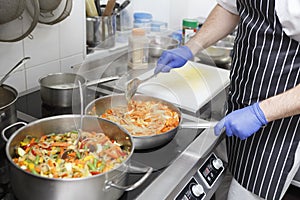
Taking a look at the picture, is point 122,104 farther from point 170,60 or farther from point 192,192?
point 192,192

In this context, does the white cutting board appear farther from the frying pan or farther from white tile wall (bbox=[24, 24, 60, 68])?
white tile wall (bbox=[24, 24, 60, 68])

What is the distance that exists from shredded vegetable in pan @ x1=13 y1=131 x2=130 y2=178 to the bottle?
285 millimetres

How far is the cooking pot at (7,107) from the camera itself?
106 cm

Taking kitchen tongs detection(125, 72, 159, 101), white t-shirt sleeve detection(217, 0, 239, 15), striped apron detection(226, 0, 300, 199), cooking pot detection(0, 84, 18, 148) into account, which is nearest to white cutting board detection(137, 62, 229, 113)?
kitchen tongs detection(125, 72, 159, 101)

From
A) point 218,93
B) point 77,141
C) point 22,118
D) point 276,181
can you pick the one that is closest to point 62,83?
point 22,118

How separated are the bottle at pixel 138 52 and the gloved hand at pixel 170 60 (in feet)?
0.16

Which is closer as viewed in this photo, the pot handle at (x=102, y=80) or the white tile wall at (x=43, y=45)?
the pot handle at (x=102, y=80)

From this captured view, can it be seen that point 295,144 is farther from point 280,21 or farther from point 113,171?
point 113,171

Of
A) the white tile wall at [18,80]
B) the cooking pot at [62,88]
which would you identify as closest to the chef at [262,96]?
the cooking pot at [62,88]

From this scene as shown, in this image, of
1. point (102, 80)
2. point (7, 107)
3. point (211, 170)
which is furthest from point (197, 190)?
point (7, 107)

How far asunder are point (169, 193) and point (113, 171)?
19 centimetres

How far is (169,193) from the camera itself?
3.01 ft

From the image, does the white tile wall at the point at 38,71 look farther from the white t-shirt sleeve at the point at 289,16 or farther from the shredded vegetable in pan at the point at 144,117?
the white t-shirt sleeve at the point at 289,16

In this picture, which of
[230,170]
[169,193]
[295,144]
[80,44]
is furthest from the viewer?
[80,44]
